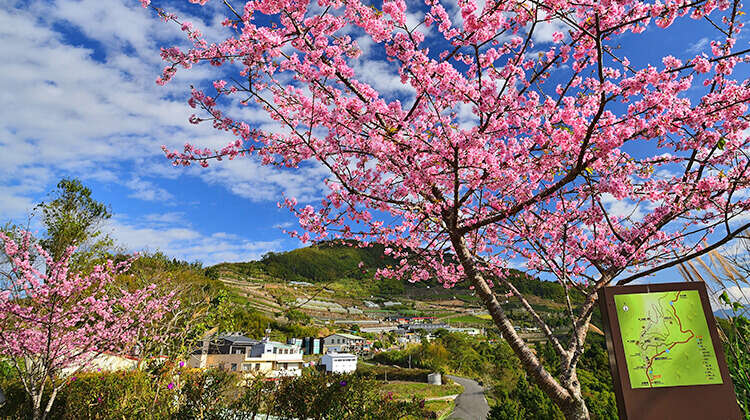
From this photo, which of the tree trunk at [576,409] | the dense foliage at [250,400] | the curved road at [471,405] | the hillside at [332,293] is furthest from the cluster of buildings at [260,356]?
the hillside at [332,293]

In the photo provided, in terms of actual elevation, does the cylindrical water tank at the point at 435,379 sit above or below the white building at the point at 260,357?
below

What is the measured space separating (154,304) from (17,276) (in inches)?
102

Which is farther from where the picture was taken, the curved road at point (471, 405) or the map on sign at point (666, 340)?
the curved road at point (471, 405)

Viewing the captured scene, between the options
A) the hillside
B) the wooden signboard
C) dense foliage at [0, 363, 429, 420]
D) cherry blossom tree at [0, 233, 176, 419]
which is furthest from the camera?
the hillside

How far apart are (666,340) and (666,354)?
0.27 ft

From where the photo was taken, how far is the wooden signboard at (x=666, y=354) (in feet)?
6.84

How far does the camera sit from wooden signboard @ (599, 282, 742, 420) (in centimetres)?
209

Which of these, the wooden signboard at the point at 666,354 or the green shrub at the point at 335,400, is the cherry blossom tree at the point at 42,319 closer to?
the green shrub at the point at 335,400

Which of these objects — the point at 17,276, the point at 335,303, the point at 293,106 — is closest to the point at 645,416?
the point at 293,106

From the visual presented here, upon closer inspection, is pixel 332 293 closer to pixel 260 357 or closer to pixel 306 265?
pixel 306 265

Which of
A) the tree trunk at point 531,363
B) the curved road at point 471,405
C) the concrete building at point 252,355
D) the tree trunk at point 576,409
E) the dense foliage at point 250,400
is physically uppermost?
the tree trunk at point 531,363

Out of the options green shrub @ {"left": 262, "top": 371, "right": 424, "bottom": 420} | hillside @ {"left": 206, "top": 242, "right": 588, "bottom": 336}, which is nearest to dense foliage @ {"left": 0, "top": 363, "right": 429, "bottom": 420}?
green shrub @ {"left": 262, "top": 371, "right": 424, "bottom": 420}

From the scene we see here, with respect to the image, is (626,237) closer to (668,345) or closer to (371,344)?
(668,345)

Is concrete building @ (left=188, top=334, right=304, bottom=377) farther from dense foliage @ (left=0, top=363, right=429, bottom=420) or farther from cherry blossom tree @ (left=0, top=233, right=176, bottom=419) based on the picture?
dense foliage @ (left=0, top=363, right=429, bottom=420)
